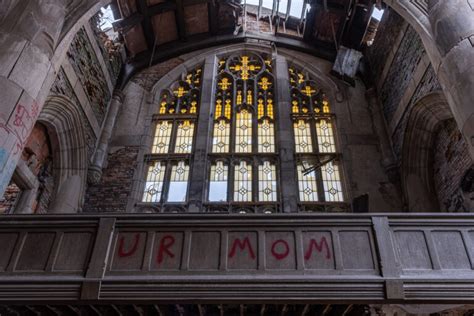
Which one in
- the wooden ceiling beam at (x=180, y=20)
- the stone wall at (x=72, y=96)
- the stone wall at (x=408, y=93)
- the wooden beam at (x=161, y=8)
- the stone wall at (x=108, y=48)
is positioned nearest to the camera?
the stone wall at (x=408, y=93)

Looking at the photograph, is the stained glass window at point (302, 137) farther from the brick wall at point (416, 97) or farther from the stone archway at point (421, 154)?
the stone archway at point (421, 154)

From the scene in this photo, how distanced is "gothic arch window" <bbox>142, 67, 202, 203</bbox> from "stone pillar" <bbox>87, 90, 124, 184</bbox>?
1027 millimetres

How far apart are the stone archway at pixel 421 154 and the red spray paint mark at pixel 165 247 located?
5.48m

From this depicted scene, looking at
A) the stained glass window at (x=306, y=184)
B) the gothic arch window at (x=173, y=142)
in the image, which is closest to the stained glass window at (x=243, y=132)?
the gothic arch window at (x=173, y=142)

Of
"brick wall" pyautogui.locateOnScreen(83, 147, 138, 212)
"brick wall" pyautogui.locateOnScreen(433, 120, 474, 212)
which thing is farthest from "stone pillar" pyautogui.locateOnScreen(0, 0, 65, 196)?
"brick wall" pyautogui.locateOnScreen(433, 120, 474, 212)

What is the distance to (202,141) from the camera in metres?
9.64

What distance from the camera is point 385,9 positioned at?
9.44m

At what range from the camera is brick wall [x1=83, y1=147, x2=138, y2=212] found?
8.69 m

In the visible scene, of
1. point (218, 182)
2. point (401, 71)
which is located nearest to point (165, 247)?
point (218, 182)

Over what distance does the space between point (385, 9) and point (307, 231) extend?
6.86 m

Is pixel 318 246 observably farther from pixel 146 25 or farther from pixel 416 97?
pixel 146 25

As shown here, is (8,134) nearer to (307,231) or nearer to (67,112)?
(67,112)

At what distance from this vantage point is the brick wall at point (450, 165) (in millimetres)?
7117

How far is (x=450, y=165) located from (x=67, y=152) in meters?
7.83
